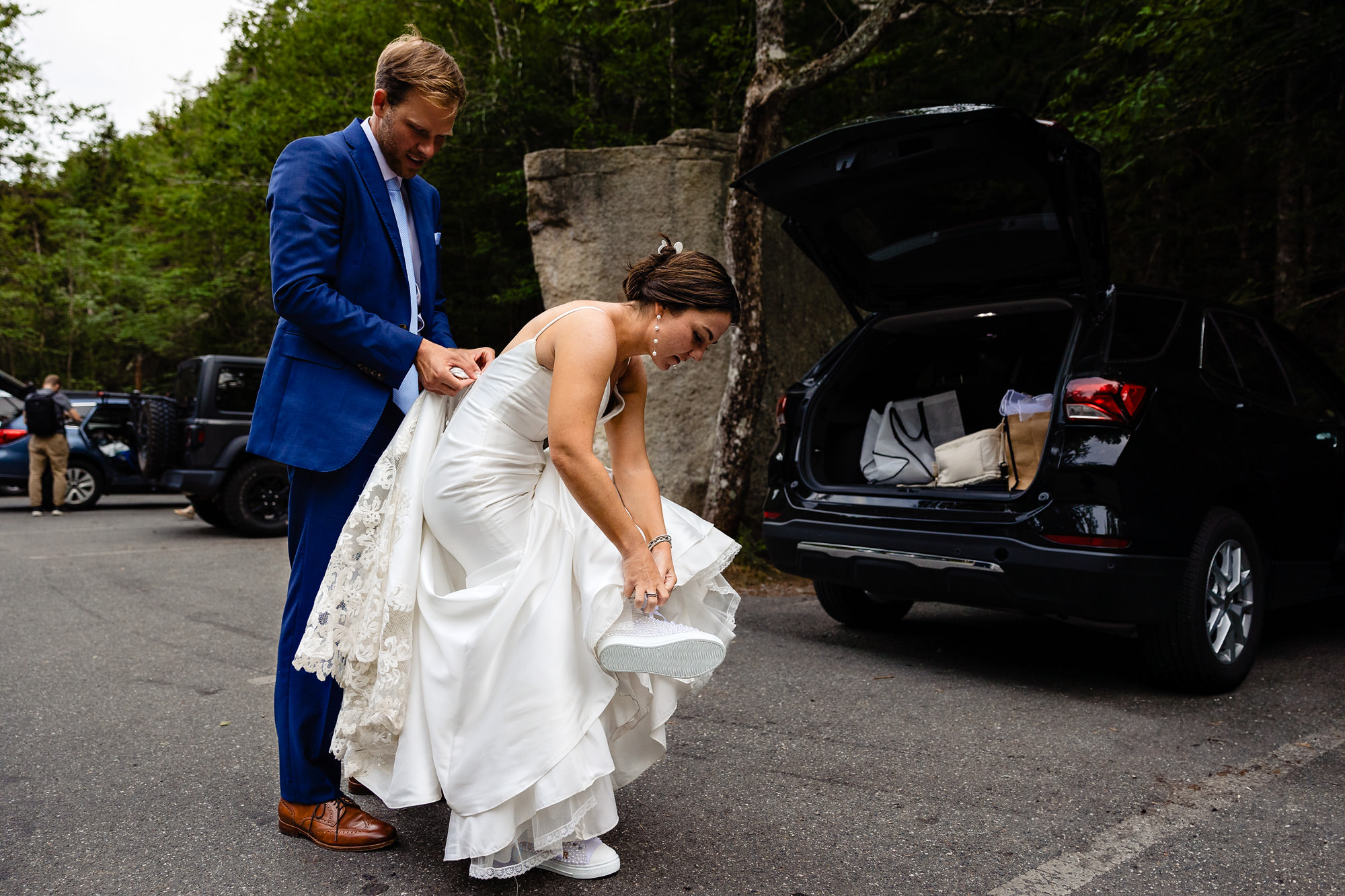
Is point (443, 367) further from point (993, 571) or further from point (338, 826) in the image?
point (993, 571)

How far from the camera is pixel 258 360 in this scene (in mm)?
9617

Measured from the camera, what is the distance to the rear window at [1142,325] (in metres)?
3.80

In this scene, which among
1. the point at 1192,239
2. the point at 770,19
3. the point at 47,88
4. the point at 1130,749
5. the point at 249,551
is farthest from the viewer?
the point at 47,88

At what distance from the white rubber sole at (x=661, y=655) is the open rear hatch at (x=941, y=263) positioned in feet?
6.86

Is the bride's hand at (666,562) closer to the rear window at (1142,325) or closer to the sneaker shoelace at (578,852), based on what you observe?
Answer: the sneaker shoelace at (578,852)

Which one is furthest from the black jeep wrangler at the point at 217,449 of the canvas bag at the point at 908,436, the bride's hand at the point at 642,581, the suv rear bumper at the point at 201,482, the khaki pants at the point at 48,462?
the bride's hand at the point at 642,581

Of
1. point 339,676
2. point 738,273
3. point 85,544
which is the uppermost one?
point 738,273

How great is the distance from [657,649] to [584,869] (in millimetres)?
608

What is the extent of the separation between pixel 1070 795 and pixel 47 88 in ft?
82.1

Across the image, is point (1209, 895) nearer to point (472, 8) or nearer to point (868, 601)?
point (868, 601)

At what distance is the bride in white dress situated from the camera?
2109mm

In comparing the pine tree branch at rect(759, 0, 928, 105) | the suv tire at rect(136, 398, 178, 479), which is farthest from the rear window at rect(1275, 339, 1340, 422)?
the suv tire at rect(136, 398, 178, 479)

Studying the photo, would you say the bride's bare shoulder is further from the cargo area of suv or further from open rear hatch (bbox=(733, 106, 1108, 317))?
the cargo area of suv

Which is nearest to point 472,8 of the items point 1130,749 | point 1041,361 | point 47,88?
point 47,88
